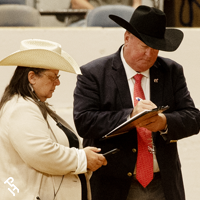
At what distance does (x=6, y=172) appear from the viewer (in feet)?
5.23

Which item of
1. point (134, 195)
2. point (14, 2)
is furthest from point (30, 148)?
point (14, 2)

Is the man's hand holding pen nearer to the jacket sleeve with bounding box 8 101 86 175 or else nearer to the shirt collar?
the shirt collar

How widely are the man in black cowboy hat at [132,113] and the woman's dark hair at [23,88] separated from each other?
0.29m

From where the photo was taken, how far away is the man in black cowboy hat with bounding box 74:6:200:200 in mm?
1896

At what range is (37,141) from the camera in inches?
60.7

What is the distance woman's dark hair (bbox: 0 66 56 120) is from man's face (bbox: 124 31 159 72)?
53 cm

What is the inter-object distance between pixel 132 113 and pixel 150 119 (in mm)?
104

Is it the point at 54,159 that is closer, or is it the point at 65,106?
the point at 54,159

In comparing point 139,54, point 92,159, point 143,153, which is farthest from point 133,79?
point 92,159

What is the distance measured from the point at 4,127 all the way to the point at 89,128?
46 cm

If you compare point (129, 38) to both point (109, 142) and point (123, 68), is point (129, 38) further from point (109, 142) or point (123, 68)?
point (109, 142)

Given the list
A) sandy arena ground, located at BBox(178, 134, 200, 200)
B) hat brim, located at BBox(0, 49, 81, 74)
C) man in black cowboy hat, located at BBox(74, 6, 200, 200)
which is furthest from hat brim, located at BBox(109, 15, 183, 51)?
sandy arena ground, located at BBox(178, 134, 200, 200)

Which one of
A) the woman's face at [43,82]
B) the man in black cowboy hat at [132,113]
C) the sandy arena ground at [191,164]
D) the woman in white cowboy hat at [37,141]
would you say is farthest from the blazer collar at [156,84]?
the sandy arena ground at [191,164]

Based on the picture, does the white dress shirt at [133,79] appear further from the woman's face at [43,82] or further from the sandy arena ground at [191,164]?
the sandy arena ground at [191,164]
